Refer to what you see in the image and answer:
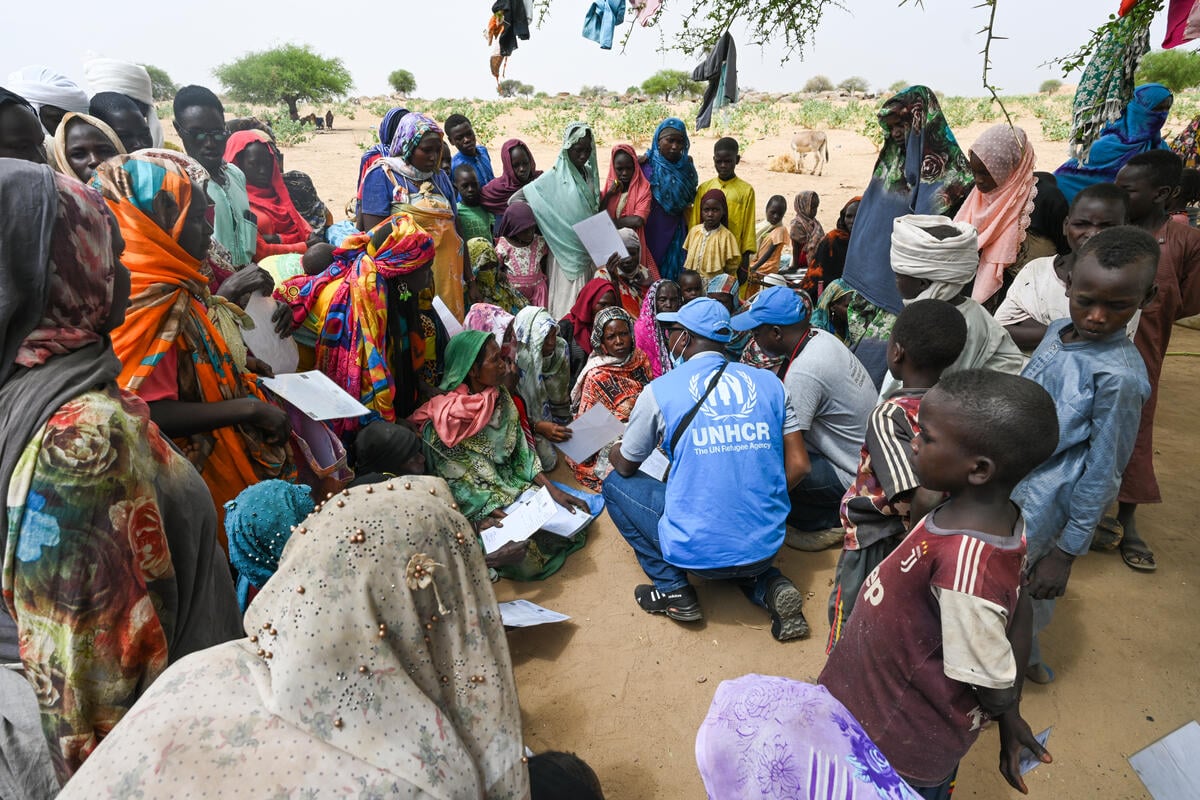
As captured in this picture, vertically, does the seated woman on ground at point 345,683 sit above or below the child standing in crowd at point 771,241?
above

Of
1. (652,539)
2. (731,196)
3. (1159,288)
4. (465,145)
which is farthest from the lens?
(465,145)

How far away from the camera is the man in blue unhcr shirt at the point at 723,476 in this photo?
3178 mm

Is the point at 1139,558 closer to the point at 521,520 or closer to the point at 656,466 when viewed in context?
the point at 656,466

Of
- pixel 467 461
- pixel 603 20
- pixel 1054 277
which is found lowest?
pixel 467 461

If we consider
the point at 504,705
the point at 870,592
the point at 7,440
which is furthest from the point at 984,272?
the point at 7,440

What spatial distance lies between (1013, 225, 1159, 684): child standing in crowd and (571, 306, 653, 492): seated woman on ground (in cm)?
269

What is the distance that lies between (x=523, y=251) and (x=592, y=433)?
243cm

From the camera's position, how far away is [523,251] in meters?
6.19

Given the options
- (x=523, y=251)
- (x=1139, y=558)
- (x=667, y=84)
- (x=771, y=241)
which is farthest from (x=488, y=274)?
(x=667, y=84)

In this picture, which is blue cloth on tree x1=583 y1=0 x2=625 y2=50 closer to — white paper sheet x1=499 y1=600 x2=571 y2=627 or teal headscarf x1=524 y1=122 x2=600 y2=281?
teal headscarf x1=524 y1=122 x2=600 y2=281

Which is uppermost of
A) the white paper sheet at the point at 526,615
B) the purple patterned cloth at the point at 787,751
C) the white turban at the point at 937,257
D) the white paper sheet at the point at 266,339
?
the white turban at the point at 937,257

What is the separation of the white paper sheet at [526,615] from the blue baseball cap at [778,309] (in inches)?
75.2

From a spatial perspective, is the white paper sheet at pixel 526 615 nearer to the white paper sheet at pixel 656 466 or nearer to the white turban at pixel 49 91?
the white paper sheet at pixel 656 466

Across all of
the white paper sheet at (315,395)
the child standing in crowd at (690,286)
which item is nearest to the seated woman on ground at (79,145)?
the white paper sheet at (315,395)
